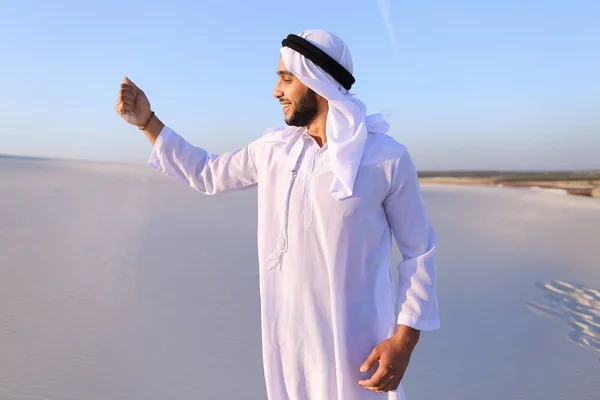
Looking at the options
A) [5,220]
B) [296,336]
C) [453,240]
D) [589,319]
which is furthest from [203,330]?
[453,240]

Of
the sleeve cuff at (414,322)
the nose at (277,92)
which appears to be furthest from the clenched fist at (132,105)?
the sleeve cuff at (414,322)

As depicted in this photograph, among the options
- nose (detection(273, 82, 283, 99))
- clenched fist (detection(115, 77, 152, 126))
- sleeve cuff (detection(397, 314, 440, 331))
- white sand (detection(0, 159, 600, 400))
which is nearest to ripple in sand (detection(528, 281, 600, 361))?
white sand (detection(0, 159, 600, 400))

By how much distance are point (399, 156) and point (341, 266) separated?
342 millimetres

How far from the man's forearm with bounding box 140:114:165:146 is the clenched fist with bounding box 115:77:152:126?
1 centimetres

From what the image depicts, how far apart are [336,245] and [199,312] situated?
330 centimetres

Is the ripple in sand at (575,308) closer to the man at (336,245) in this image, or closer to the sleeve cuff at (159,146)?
the man at (336,245)

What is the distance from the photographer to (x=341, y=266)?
60.7 inches

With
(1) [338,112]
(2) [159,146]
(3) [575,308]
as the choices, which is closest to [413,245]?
(1) [338,112]

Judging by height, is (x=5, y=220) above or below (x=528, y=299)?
above

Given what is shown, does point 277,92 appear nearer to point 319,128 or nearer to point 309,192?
point 319,128

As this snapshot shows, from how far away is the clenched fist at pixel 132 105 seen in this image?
181 centimetres

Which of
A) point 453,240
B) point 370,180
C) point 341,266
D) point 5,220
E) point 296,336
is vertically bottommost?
point 453,240

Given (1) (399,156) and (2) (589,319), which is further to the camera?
(2) (589,319)

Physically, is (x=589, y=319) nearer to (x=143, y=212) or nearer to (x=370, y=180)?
(x=370, y=180)
